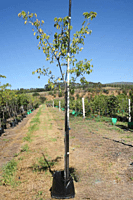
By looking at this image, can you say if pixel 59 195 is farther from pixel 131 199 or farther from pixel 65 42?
pixel 65 42

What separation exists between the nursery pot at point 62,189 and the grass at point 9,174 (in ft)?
4.06

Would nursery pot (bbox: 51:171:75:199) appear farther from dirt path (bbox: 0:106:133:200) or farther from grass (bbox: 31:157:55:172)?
grass (bbox: 31:157:55:172)

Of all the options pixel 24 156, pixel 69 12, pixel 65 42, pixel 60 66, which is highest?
pixel 69 12

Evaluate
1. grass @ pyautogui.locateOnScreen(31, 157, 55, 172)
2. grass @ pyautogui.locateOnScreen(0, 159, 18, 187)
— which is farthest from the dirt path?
grass @ pyautogui.locateOnScreen(0, 159, 18, 187)

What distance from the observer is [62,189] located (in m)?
3.60

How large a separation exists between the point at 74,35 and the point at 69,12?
0.49m

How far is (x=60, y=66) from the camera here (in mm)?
3672

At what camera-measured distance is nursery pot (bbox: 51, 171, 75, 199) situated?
135 inches

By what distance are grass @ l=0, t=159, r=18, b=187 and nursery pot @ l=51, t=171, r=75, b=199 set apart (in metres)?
1.24

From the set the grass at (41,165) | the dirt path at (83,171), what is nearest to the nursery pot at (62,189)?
the dirt path at (83,171)

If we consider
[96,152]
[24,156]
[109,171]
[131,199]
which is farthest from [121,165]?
[24,156]

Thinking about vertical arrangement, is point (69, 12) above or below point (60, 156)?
above

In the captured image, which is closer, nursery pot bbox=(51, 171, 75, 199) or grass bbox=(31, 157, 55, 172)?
nursery pot bbox=(51, 171, 75, 199)

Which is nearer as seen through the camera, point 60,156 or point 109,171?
point 109,171
